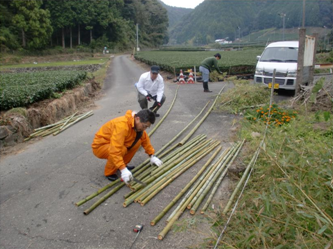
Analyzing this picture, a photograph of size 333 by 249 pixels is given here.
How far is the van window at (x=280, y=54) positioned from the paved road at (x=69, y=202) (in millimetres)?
5389

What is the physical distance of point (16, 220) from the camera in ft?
12.4

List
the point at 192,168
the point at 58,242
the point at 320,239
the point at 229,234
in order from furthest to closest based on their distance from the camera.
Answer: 1. the point at 192,168
2. the point at 58,242
3. the point at 229,234
4. the point at 320,239

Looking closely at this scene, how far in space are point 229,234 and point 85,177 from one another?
299 cm

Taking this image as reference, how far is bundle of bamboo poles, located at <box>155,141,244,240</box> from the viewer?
348 cm

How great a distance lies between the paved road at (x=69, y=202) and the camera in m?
3.27

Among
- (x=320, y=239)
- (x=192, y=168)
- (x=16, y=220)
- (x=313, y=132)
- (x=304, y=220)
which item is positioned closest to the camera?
(x=320, y=239)

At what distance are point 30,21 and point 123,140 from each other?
47657 millimetres

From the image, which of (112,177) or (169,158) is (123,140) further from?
(169,158)

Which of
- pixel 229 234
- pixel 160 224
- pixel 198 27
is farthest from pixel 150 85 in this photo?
pixel 198 27

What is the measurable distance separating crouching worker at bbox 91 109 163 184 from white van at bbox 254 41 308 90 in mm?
7474

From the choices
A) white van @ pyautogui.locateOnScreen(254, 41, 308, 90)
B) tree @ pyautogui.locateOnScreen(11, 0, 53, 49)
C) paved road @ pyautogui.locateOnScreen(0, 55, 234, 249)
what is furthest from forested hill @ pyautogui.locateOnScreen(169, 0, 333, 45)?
paved road @ pyautogui.locateOnScreen(0, 55, 234, 249)

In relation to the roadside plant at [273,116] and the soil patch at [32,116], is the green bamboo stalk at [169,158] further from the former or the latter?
the soil patch at [32,116]

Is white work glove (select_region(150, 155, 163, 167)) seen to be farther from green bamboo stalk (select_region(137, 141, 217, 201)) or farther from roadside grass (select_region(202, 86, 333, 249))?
roadside grass (select_region(202, 86, 333, 249))

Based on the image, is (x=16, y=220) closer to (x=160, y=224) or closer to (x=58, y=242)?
(x=58, y=242)
